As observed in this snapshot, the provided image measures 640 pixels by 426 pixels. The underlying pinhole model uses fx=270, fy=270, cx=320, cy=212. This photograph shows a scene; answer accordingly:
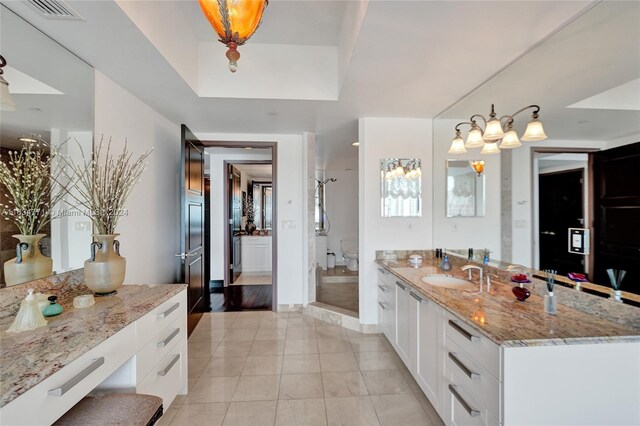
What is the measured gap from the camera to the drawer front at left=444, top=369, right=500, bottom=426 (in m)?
1.25

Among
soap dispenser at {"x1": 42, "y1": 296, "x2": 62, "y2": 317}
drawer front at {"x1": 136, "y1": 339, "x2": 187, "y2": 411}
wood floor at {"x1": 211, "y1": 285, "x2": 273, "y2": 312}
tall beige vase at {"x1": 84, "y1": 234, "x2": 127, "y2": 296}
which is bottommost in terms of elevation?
wood floor at {"x1": 211, "y1": 285, "x2": 273, "y2": 312}

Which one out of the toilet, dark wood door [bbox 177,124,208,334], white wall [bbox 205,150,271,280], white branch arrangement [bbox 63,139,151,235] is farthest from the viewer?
the toilet

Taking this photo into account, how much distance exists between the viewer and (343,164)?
604cm

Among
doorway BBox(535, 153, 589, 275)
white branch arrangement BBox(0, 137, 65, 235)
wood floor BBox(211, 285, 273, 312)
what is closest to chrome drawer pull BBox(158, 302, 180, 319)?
white branch arrangement BBox(0, 137, 65, 235)

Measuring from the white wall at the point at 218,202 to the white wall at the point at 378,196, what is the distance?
230 centimetres

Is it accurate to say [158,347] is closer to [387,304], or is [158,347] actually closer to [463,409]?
[463,409]

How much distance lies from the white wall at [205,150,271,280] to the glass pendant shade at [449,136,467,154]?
3097 mm

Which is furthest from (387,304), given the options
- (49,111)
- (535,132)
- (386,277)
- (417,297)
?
(49,111)

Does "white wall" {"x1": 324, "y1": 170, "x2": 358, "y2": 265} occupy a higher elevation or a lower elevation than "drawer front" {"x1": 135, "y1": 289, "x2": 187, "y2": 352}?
higher

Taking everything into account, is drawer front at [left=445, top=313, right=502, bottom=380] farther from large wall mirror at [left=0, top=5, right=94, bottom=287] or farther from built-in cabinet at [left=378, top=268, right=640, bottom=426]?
large wall mirror at [left=0, top=5, right=94, bottom=287]

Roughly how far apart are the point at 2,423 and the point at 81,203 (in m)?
1.43

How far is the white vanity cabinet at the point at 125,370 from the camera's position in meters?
0.89

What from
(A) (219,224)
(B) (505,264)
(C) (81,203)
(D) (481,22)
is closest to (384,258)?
(B) (505,264)

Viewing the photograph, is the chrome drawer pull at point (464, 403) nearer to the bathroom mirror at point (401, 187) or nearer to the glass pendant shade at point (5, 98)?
the bathroom mirror at point (401, 187)
